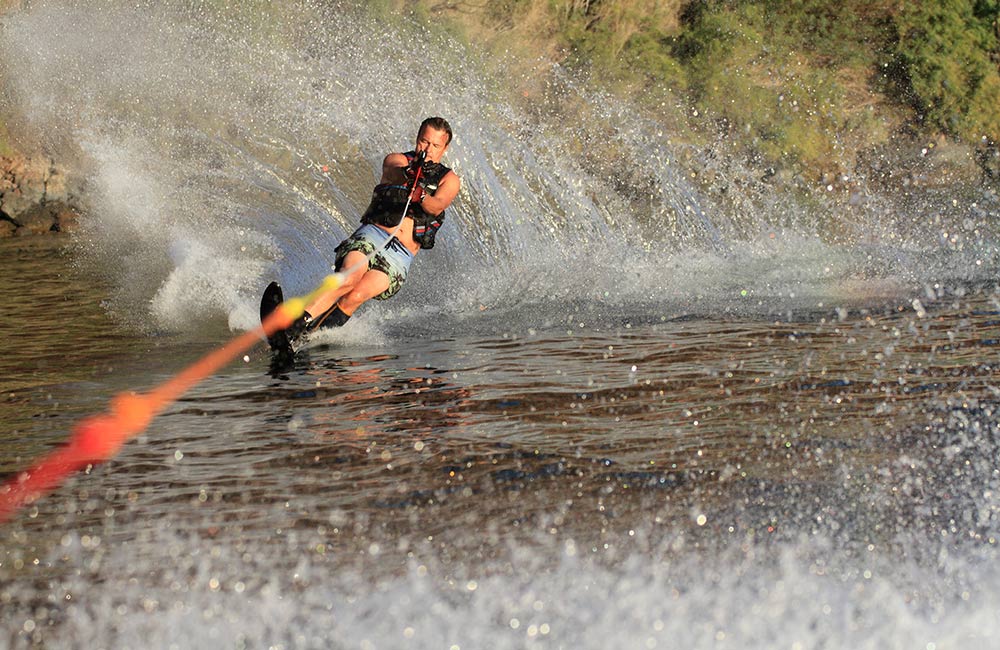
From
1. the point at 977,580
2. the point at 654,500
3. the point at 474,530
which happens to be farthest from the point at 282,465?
the point at 977,580

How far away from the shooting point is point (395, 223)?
7395 mm

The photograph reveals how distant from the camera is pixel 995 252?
10102 millimetres

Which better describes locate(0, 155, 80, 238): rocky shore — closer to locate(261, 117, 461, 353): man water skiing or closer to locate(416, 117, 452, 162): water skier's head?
locate(261, 117, 461, 353): man water skiing

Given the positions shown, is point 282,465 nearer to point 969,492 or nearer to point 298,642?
point 298,642

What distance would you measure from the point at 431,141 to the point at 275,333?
5.08 ft

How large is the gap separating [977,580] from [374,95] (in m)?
8.07

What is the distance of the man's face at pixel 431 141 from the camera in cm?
727

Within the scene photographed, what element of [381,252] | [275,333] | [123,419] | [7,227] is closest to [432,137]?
[381,252]

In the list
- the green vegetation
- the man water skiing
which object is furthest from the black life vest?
the green vegetation

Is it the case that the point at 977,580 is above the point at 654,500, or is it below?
below

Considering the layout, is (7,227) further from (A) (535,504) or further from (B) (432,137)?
(A) (535,504)

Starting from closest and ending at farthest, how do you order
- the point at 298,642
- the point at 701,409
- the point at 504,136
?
1. the point at 298,642
2. the point at 701,409
3. the point at 504,136

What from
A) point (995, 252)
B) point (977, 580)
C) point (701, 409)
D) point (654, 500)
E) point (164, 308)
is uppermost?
point (164, 308)

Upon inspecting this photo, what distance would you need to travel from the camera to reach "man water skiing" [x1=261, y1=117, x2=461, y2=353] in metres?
7.19
